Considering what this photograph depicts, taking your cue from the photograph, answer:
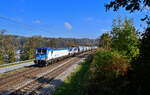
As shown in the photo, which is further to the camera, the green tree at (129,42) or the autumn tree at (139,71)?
the green tree at (129,42)

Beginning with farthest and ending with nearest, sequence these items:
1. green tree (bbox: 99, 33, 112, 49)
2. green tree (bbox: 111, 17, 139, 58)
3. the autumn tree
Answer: green tree (bbox: 99, 33, 112, 49)
green tree (bbox: 111, 17, 139, 58)
the autumn tree

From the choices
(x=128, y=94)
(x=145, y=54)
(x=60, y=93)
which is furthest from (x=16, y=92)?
(x=145, y=54)

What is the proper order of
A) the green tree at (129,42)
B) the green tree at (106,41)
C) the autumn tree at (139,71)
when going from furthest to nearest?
the green tree at (106,41)
the green tree at (129,42)
the autumn tree at (139,71)

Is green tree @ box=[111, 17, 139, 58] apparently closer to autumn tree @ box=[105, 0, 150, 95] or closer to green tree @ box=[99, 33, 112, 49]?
autumn tree @ box=[105, 0, 150, 95]

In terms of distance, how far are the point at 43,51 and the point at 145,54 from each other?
18.0 m

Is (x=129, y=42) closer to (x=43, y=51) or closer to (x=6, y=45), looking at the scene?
(x=43, y=51)

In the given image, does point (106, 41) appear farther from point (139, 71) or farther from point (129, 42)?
point (139, 71)

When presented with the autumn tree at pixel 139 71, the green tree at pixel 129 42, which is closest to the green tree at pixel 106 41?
the green tree at pixel 129 42

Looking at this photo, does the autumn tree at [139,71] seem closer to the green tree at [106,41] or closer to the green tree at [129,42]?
the green tree at [129,42]

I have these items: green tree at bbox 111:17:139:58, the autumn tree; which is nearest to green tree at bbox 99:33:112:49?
green tree at bbox 111:17:139:58

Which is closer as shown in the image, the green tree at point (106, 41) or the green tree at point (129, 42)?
the green tree at point (129, 42)

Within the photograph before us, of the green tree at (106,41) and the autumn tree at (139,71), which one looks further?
the green tree at (106,41)

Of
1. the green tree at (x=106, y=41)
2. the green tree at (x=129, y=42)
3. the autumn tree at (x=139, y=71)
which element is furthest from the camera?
the green tree at (x=106, y=41)

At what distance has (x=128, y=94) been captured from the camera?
4051mm
